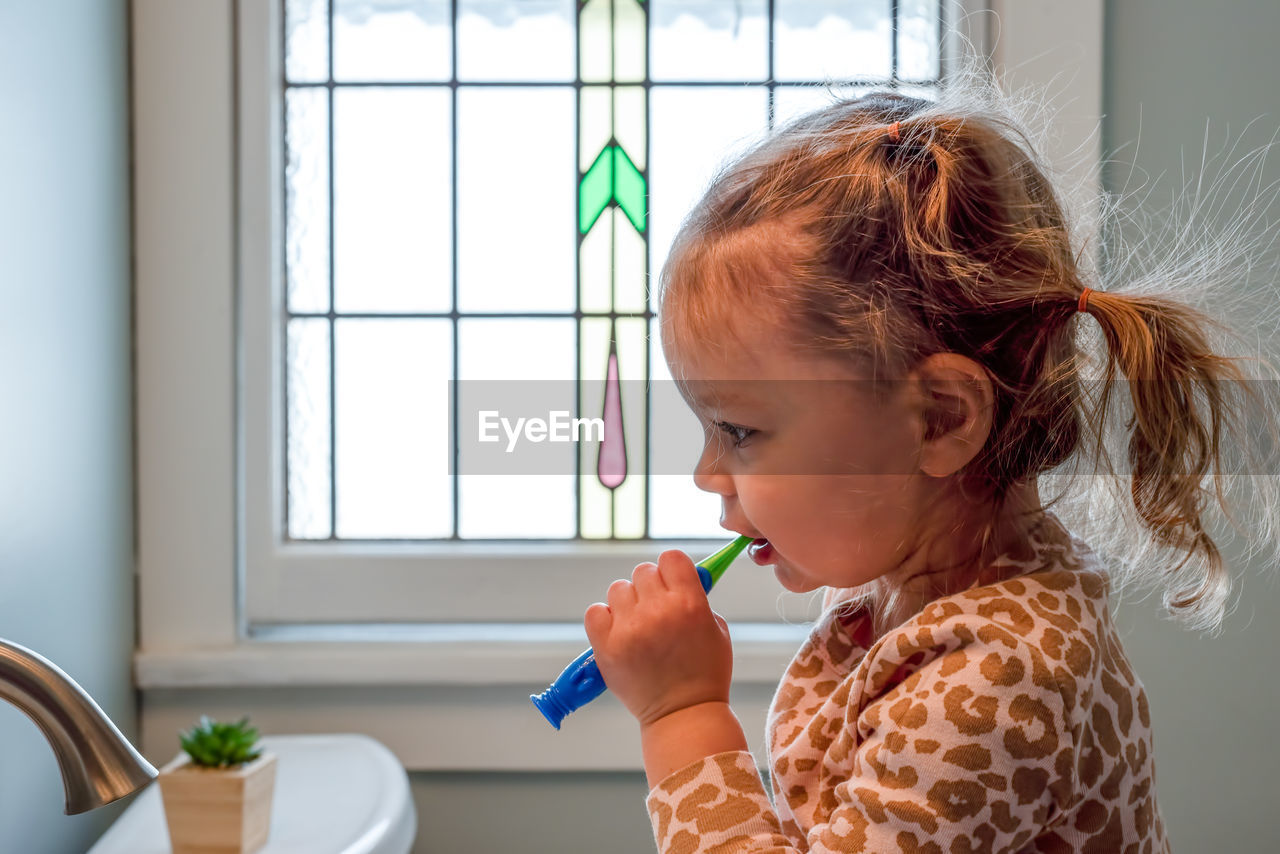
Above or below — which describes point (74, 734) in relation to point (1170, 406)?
below

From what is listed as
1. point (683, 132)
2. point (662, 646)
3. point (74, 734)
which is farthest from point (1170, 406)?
point (683, 132)

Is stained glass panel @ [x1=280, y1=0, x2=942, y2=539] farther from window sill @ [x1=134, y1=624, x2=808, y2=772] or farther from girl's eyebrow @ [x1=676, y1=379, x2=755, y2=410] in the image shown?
girl's eyebrow @ [x1=676, y1=379, x2=755, y2=410]

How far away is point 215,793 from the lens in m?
0.70

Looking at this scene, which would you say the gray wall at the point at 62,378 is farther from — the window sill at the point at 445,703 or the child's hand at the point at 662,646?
the child's hand at the point at 662,646

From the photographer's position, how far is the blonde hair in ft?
1.57

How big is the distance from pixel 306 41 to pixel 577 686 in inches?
28.9

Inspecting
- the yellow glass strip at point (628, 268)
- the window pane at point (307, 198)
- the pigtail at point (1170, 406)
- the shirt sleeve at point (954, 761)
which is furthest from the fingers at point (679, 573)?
the window pane at point (307, 198)

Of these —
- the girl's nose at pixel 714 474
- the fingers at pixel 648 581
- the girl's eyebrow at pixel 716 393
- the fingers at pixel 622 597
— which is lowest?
the fingers at pixel 622 597

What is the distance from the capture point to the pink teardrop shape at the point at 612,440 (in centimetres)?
99

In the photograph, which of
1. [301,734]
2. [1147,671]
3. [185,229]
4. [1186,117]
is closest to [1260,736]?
[1147,671]

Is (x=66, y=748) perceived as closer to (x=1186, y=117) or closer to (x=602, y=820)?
A: (x=602, y=820)

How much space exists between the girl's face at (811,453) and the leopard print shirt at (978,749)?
0.06 meters

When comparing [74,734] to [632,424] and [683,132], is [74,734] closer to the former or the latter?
[632,424]

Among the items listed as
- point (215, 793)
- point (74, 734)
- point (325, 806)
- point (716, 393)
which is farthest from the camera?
point (325, 806)
